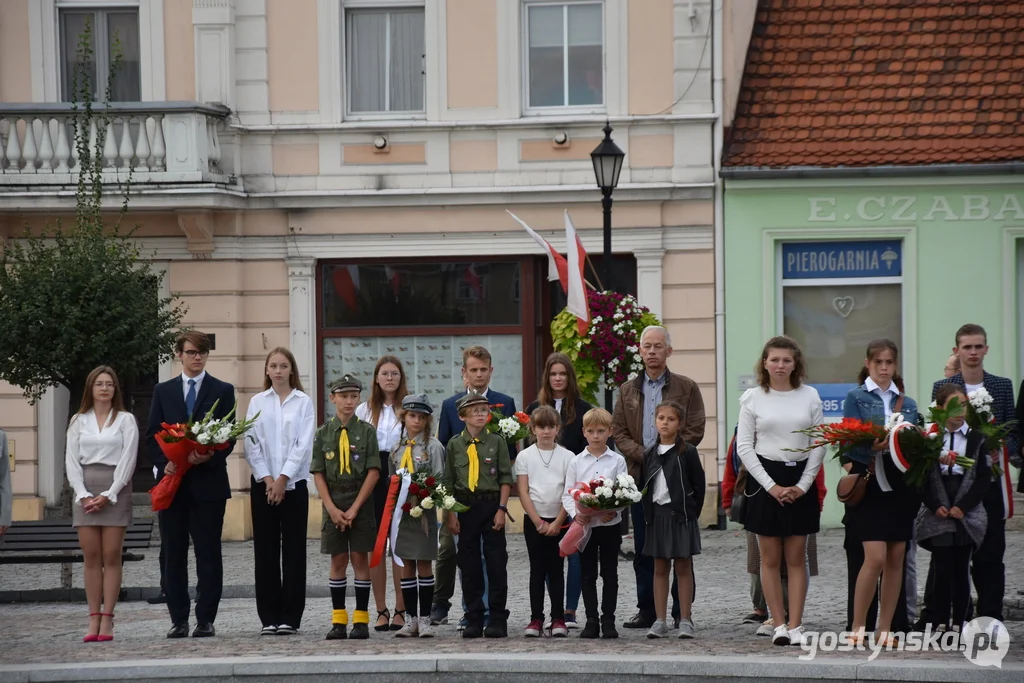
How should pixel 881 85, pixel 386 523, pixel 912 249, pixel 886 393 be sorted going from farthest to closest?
pixel 881 85 → pixel 912 249 → pixel 386 523 → pixel 886 393

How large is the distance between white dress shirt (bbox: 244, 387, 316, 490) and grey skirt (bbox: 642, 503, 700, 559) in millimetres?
2312

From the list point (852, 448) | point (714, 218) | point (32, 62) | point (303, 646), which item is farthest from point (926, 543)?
point (32, 62)

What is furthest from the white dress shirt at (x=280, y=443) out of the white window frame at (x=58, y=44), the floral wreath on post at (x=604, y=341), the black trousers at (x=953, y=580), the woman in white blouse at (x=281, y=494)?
the white window frame at (x=58, y=44)

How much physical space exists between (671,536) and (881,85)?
957cm

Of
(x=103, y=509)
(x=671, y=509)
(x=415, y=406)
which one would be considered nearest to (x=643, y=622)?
(x=671, y=509)

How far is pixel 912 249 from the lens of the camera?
17.3 metres

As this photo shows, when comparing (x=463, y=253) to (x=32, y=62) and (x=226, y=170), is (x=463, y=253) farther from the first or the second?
(x=32, y=62)

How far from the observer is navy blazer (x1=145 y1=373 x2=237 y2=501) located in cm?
1023

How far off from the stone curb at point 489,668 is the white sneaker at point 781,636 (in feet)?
2.45

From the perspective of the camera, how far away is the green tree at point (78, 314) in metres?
15.3

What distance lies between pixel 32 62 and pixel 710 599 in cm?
1074

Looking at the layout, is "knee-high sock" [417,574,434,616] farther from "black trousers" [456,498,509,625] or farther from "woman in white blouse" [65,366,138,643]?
"woman in white blouse" [65,366,138,643]

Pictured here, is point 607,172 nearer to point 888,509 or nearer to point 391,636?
point 391,636

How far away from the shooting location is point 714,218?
17672 millimetres
